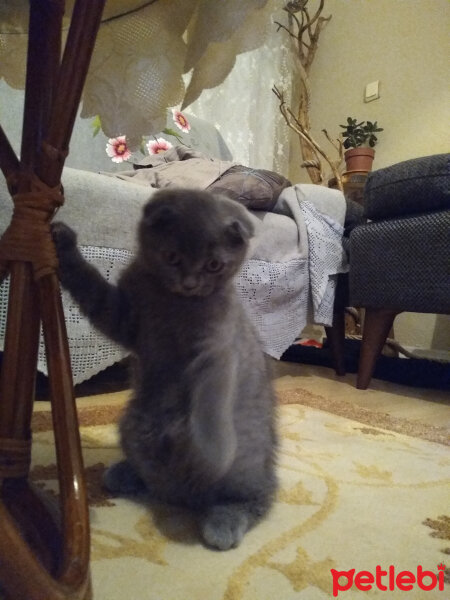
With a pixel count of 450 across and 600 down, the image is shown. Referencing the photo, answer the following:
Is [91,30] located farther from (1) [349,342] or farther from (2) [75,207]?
(1) [349,342]

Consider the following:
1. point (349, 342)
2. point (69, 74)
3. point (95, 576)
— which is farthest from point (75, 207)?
point (349, 342)

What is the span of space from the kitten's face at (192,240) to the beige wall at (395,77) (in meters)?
1.97

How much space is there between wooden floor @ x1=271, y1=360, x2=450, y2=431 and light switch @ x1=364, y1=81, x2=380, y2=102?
1.68 m

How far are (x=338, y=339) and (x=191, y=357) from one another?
132 cm

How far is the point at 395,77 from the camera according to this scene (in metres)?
2.55

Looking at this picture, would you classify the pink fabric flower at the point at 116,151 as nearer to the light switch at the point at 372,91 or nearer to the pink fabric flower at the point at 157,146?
the pink fabric flower at the point at 157,146

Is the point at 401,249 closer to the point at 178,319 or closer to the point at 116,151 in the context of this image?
the point at 178,319

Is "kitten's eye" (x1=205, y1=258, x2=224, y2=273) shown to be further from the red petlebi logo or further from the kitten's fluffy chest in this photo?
the red petlebi logo

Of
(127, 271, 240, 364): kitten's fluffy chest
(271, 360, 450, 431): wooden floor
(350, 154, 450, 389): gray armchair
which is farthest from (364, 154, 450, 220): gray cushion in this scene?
(127, 271, 240, 364): kitten's fluffy chest

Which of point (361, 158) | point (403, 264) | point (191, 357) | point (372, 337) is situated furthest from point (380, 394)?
point (361, 158)

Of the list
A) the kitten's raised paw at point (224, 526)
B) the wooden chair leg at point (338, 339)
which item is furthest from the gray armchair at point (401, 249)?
the kitten's raised paw at point (224, 526)

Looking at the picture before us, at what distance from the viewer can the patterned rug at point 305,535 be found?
19.7 inches

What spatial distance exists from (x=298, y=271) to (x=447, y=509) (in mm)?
936

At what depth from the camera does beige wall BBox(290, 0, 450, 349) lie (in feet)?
Answer: 7.61
